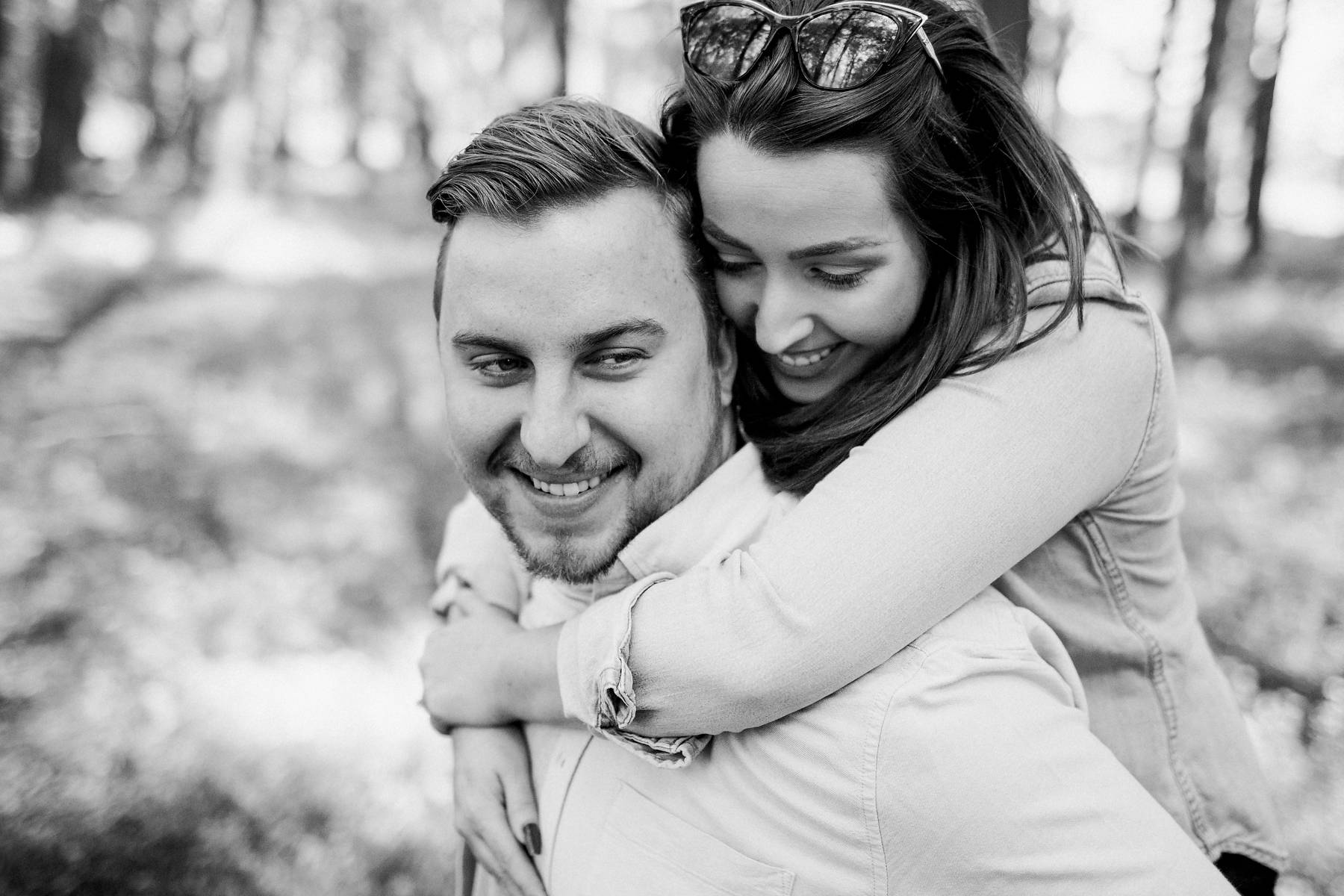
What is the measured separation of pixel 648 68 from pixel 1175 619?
26567 mm

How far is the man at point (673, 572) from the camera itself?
143 centimetres

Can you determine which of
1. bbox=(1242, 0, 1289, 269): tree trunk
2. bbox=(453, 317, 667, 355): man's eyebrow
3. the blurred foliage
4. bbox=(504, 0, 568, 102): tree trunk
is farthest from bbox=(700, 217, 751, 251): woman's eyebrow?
bbox=(1242, 0, 1289, 269): tree trunk

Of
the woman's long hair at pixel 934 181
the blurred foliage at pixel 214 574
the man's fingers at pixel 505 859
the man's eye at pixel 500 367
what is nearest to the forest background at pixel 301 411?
the blurred foliage at pixel 214 574

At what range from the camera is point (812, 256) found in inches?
73.7

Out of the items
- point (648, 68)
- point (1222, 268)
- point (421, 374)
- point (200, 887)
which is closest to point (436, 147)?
point (648, 68)

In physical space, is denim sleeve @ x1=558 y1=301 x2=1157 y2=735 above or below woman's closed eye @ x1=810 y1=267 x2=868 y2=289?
below

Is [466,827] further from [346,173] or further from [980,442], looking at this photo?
[346,173]

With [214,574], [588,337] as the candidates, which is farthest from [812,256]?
[214,574]

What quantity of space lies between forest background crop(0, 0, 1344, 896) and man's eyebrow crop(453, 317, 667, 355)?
1.37m

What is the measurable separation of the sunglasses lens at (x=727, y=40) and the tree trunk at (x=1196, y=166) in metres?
8.67

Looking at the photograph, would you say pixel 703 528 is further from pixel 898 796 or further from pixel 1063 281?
pixel 1063 281

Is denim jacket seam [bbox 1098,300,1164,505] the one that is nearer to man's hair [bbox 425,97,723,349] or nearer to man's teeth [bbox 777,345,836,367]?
man's teeth [bbox 777,345,836,367]

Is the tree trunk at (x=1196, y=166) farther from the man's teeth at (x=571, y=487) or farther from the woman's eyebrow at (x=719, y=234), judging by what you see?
the man's teeth at (x=571, y=487)

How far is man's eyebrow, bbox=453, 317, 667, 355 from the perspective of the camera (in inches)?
70.5
